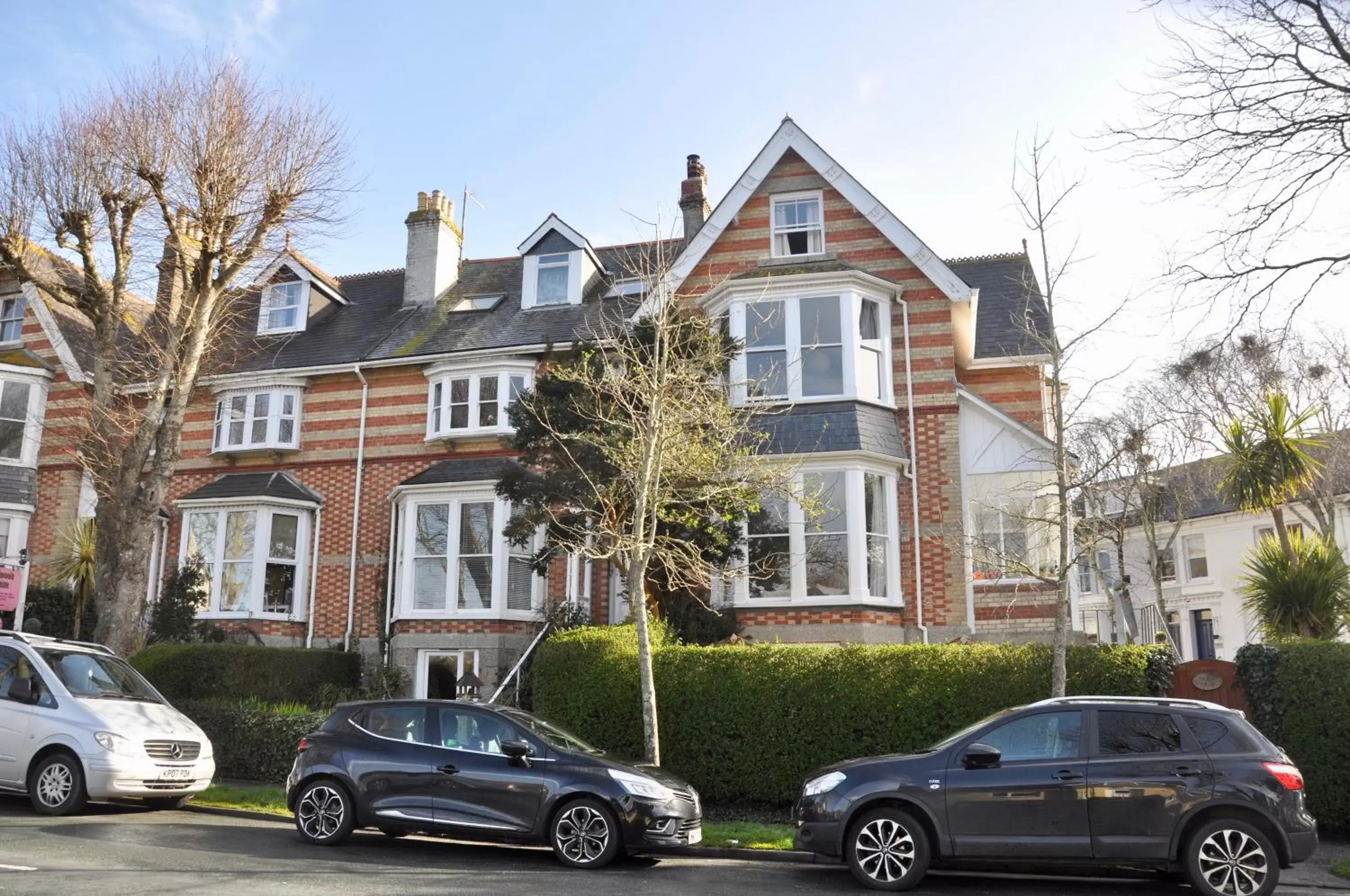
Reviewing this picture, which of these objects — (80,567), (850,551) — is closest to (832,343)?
(850,551)

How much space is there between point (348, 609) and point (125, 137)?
9423mm

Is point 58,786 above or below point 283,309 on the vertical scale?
below

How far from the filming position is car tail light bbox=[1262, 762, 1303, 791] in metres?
7.89

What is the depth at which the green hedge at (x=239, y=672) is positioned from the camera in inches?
622

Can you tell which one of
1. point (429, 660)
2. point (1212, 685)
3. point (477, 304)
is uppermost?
point (477, 304)

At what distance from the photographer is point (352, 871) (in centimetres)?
843

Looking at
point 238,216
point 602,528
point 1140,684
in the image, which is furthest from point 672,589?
point 238,216

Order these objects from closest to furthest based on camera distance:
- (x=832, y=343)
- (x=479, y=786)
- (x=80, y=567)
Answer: (x=479, y=786) < (x=832, y=343) < (x=80, y=567)

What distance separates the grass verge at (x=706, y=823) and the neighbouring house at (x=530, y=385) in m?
5.20

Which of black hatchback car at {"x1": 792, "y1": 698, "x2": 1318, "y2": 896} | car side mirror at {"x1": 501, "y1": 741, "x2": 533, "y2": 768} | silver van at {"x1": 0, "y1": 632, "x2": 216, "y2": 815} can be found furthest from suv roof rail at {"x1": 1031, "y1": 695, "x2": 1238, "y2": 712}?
silver van at {"x1": 0, "y1": 632, "x2": 216, "y2": 815}

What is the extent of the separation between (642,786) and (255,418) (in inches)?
621

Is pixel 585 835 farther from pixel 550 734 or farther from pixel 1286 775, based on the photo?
pixel 1286 775

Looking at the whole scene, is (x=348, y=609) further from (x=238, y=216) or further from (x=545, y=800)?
(x=545, y=800)

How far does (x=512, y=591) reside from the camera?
19.4m
